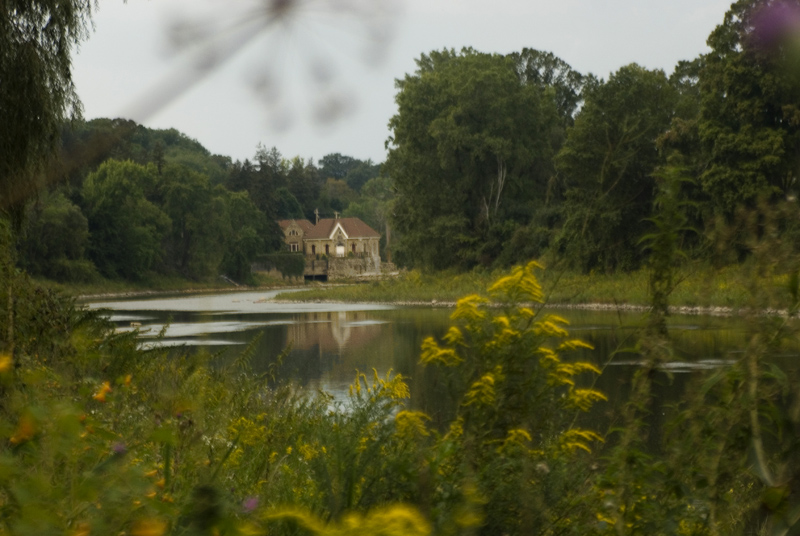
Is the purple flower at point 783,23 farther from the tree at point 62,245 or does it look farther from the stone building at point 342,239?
the stone building at point 342,239

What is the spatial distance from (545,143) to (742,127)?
18148 millimetres

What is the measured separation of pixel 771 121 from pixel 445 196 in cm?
1996

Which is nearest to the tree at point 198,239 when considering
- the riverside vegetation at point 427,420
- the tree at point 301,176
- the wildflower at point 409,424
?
the tree at point 301,176

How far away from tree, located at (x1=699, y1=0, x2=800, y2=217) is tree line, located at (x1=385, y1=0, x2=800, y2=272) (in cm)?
5

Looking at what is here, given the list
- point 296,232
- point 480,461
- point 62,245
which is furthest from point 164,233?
point 480,461

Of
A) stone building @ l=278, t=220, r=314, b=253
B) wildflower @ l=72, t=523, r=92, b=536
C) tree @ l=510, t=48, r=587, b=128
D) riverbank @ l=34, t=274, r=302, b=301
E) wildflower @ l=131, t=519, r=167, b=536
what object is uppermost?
tree @ l=510, t=48, r=587, b=128

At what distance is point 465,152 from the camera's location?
145 feet

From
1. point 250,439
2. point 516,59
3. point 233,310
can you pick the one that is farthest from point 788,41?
point 516,59

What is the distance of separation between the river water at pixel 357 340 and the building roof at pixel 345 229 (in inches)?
2349

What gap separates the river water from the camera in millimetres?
12062

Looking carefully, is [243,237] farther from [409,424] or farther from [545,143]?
[409,424]

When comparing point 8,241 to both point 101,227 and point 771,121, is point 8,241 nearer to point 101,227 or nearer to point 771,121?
point 771,121

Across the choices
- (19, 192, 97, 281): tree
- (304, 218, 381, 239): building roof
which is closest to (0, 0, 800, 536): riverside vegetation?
(19, 192, 97, 281): tree

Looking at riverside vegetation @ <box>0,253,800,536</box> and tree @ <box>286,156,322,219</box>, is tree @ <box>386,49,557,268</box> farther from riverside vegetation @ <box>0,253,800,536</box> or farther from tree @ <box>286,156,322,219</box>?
riverside vegetation @ <box>0,253,800,536</box>
